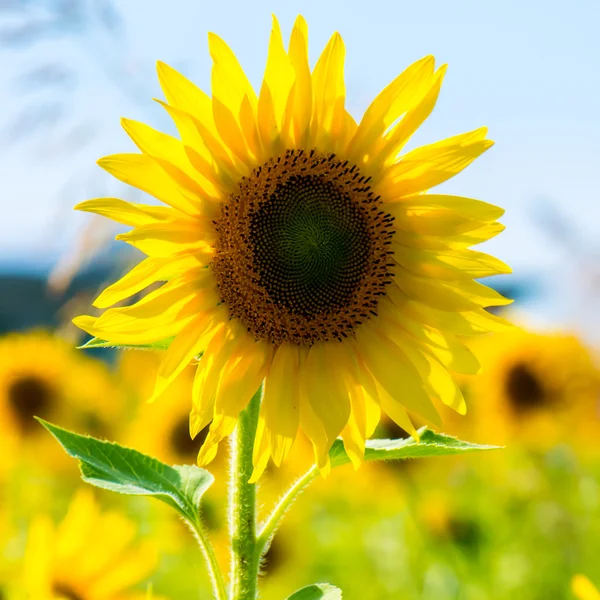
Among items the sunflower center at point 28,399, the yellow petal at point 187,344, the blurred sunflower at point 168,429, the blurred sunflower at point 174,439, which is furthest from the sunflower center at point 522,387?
the yellow petal at point 187,344

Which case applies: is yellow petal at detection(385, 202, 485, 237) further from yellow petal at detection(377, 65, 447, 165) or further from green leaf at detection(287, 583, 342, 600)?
green leaf at detection(287, 583, 342, 600)

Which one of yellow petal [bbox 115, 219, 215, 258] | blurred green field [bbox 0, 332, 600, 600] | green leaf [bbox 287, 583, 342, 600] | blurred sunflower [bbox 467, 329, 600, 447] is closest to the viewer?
green leaf [bbox 287, 583, 342, 600]

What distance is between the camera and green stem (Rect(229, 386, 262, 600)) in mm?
1571

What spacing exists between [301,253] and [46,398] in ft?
12.0

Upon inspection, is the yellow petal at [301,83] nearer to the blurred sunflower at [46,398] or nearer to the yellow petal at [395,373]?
the yellow petal at [395,373]

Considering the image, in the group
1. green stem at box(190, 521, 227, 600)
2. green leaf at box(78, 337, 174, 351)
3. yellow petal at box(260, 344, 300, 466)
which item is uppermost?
green leaf at box(78, 337, 174, 351)

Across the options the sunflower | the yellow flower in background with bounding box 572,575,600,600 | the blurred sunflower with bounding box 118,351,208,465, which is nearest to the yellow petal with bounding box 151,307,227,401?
the sunflower

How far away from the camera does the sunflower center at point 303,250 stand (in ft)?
5.93

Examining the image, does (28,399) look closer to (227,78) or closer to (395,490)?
(395,490)

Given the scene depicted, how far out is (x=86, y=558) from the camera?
235 cm

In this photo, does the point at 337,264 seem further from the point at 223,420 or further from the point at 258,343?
the point at 223,420

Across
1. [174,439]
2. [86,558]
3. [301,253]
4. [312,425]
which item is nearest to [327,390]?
[312,425]

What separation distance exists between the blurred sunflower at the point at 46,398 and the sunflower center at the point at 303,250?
3.35 meters

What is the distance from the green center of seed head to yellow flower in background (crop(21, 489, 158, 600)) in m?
0.97
